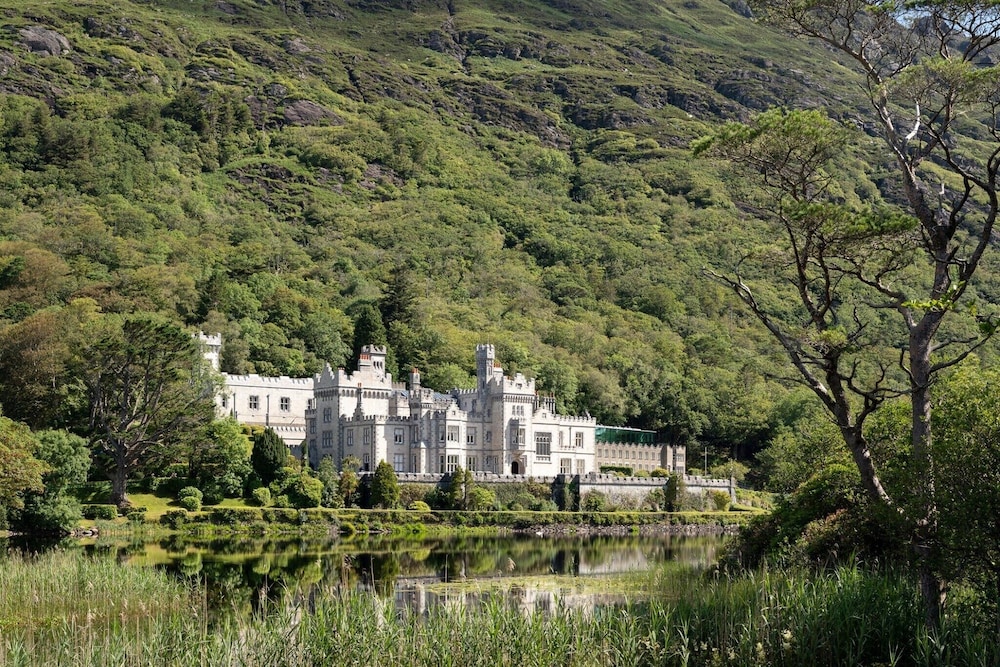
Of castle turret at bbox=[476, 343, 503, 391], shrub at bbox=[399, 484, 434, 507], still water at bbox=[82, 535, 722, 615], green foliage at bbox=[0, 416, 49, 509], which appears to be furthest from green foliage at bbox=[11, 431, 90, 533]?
castle turret at bbox=[476, 343, 503, 391]

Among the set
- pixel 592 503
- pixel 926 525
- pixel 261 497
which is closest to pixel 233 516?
pixel 261 497

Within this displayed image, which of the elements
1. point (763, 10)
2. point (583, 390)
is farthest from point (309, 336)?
point (763, 10)

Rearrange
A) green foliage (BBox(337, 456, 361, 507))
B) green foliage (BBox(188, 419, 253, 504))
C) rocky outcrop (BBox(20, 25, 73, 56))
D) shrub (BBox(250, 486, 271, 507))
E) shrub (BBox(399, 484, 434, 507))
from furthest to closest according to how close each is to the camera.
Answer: rocky outcrop (BBox(20, 25, 73, 56))
shrub (BBox(399, 484, 434, 507))
green foliage (BBox(337, 456, 361, 507))
green foliage (BBox(188, 419, 253, 504))
shrub (BBox(250, 486, 271, 507))

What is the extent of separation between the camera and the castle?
3403 inches

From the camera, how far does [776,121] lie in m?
26.4

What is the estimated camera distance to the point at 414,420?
87.2m

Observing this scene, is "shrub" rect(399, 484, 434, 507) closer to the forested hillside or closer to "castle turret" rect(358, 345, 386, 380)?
"castle turret" rect(358, 345, 386, 380)

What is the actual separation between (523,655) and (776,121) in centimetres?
1211

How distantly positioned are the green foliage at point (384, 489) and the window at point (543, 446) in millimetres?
17654

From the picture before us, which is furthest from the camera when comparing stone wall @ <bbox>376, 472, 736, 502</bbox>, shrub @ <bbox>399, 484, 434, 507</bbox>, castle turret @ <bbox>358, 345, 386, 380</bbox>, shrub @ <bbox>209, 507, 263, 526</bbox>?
castle turret @ <bbox>358, 345, 386, 380</bbox>

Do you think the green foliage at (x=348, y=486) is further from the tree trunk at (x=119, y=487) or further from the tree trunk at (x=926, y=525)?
the tree trunk at (x=926, y=525)

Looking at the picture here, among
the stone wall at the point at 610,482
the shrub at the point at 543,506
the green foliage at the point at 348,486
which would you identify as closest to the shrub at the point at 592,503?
the stone wall at the point at 610,482

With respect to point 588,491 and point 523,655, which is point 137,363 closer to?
point 588,491

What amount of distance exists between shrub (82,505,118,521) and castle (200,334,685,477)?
2257 cm
